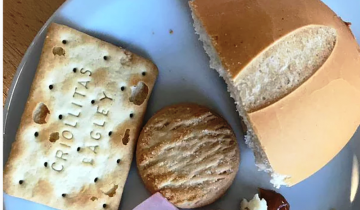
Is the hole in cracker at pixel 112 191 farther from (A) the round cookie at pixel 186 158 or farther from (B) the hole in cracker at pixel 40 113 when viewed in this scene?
(B) the hole in cracker at pixel 40 113

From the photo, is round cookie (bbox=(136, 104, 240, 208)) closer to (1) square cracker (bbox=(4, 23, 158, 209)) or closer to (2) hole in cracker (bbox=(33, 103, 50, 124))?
(1) square cracker (bbox=(4, 23, 158, 209))

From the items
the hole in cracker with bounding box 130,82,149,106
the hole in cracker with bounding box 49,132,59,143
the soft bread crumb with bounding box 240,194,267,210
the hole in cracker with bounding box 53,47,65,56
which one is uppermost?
the hole in cracker with bounding box 53,47,65,56

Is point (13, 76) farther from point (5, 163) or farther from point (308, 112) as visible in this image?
point (308, 112)

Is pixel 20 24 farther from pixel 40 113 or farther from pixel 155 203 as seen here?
pixel 155 203

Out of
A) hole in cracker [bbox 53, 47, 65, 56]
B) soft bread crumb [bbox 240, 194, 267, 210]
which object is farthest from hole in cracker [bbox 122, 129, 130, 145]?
soft bread crumb [bbox 240, 194, 267, 210]

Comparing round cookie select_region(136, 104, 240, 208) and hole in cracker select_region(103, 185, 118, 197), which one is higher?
round cookie select_region(136, 104, 240, 208)

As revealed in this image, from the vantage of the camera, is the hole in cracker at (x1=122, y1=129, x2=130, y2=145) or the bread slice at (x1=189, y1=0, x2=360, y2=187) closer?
the bread slice at (x1=189, y1=0, x2=360, y2=187)

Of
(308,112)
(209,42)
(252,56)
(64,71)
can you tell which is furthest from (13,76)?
(308,112)

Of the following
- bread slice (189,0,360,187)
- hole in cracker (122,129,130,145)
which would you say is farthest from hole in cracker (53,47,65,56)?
bread slice (189,0,360,187)

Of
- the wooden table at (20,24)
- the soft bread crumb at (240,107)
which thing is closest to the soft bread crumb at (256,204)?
the soft bread crumb at (240,107)
